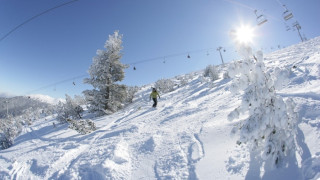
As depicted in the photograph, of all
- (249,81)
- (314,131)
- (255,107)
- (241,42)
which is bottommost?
(314,131)

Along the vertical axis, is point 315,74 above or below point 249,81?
below

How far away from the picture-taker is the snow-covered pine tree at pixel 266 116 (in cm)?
264

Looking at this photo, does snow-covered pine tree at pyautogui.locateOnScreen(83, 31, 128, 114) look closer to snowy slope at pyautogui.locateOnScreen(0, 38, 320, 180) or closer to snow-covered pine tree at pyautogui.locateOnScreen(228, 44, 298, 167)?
snowy slope at pyautogui.locateOnScreen(0, 38, 320, 180)

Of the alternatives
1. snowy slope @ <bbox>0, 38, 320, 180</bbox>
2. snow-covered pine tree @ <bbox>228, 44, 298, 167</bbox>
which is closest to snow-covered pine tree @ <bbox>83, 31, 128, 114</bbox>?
snowy slope @ <bbox>0, 38, 320, 180</bbox>

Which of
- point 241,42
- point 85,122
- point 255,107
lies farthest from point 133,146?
point 85,122

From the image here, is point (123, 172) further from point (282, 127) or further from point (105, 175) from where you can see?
point (282, 127)

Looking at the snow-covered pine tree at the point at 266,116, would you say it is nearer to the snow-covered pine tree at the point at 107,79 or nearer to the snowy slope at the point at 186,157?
the snowy slope at the point at 186,157

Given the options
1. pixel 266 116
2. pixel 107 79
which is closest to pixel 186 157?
pixel 266 116

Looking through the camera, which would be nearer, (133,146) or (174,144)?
(174,144)

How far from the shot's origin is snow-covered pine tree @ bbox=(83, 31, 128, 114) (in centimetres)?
1568

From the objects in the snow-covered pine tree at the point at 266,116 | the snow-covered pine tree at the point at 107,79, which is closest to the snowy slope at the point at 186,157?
the snow-covered pine tree at the point at 266,116

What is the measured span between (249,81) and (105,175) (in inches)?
143

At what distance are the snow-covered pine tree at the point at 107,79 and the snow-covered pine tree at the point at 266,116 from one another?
13700 mm

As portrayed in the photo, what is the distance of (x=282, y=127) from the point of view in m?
2.66
